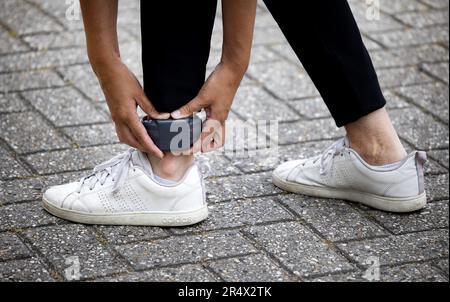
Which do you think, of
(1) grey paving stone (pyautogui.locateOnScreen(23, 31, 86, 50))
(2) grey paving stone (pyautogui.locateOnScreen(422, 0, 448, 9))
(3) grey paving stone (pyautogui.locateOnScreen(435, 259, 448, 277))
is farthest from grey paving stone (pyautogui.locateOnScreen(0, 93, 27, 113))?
(2) grey paving stone (pyautogui.locateOnScreen(422, 0, 448, 9))

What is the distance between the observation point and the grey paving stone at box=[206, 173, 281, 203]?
302 centimetres

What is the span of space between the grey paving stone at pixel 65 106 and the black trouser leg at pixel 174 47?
3.03 ft

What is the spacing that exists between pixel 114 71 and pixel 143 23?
0.16 m

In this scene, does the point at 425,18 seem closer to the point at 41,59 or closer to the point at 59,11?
the point at 59,11

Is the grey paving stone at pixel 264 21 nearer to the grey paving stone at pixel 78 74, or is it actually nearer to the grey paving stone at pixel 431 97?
the grey paving stone at pixel 431 97

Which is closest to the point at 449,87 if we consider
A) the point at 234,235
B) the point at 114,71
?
the point at 234,235

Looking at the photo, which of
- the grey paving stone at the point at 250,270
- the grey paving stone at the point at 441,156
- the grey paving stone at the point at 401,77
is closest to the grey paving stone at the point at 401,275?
the grey paving stone at the point at 250,270

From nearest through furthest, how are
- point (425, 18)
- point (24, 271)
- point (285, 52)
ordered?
point (24, 271) < point (285, 52) < point (425, 18)

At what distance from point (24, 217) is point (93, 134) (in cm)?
69

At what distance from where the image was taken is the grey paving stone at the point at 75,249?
253cm

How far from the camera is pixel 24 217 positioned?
2.81 m

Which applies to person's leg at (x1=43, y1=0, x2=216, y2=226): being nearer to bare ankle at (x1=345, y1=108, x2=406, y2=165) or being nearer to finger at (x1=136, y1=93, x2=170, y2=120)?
finger at (x1=136, y1=93, x2=170, y2=120)

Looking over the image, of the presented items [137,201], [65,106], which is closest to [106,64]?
[137,201]

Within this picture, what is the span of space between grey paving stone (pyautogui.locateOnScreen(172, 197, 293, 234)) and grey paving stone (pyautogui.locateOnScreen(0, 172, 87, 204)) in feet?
1.60
